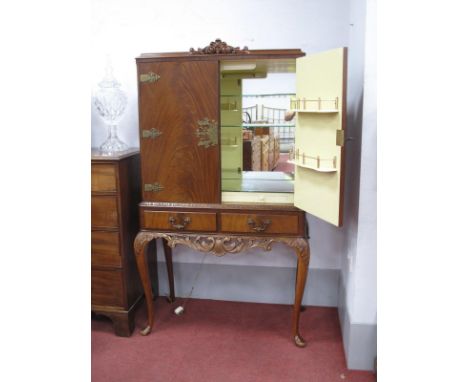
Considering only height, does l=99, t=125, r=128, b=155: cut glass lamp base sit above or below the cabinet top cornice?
below

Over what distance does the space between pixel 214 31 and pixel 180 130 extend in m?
0.75

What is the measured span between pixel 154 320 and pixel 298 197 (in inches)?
48.2

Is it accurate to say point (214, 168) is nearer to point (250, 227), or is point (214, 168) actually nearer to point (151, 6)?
point (250, 227)

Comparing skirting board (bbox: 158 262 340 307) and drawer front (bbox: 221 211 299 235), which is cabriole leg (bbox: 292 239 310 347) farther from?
skirting board (bbox: 158 262 340 307)

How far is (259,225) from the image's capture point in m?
2.08

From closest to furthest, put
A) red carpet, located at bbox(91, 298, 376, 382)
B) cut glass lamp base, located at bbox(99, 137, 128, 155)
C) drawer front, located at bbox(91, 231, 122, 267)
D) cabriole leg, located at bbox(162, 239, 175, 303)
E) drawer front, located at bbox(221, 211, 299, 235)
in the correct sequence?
red carpet, located at bbox(91, 298, 376, 382) → drawer front, located at bbox(221, 211, 299, 235) → drawer front, located at bbox(91, 231, 122, 267) → cut glass lamp base, located at bbox(99, 137, 128, 155) → cabriole leg, located at bbox(162, 239, 175, 303)

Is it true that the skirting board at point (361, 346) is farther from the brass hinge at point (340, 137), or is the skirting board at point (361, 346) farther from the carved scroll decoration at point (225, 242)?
the brass hinge at point (340, 137)

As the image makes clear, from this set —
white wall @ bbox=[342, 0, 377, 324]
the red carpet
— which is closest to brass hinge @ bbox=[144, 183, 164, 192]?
the red carpet

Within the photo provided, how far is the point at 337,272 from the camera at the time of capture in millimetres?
2578

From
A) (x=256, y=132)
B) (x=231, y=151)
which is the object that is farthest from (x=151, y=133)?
(x=256, y=132)

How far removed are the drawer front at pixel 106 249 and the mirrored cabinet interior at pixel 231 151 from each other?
0.13 metres

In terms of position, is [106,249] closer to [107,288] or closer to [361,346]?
[107,288]

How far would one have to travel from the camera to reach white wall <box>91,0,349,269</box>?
2320 millimetres

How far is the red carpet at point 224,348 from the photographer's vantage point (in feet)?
6.42
